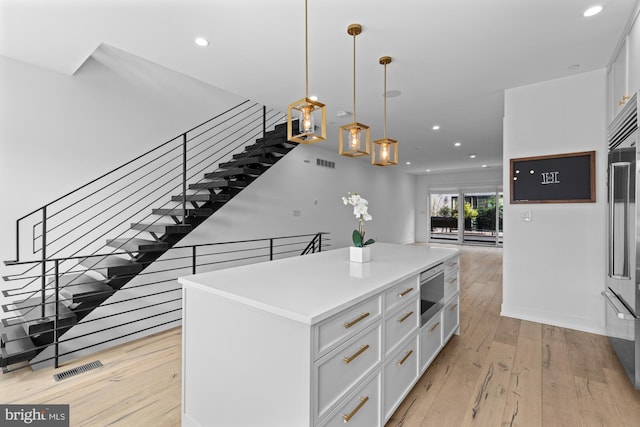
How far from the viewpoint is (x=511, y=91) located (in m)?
3.61

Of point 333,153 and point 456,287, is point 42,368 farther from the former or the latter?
point 333,153

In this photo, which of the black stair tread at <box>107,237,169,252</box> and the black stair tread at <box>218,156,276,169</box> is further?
the black stair tread at <box>218,156,276,169</box>

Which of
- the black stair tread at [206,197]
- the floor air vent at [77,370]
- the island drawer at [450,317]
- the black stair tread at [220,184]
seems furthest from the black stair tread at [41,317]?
the island drawer at [450,317]

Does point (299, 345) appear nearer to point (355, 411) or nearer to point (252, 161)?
point (355, 411)

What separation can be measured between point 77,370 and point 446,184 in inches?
430

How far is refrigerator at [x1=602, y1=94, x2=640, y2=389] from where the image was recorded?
1997mm

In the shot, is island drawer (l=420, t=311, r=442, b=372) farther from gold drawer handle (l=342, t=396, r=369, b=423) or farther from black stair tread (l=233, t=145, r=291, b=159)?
black stair tread (l=233, t=145, r=291, b=159)

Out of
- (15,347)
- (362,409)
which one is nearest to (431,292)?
(362,409)

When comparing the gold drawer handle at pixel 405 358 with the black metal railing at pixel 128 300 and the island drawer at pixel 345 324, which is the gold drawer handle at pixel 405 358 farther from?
the black metal railing at pixel 128 300

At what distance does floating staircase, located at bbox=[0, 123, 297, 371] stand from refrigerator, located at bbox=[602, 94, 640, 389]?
10.9 feet

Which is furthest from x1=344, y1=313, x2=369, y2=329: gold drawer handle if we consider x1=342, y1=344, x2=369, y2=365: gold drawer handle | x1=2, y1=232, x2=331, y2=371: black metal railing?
x1=2, y1=232, x2=331, y2=371: black metal railing

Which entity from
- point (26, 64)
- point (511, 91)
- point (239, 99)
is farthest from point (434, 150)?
point (26, 64)

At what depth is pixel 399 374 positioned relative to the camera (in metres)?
1.81

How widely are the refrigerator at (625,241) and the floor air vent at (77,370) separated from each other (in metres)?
4.03
